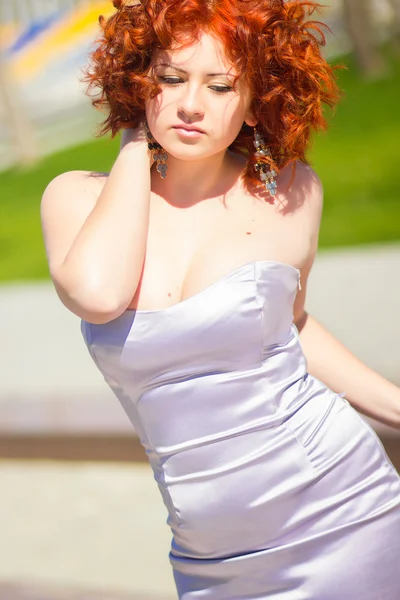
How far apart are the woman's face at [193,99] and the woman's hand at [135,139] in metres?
0.03

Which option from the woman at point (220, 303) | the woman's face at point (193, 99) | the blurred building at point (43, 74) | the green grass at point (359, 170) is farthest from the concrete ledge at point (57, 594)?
the blurred building at point (43, 74)

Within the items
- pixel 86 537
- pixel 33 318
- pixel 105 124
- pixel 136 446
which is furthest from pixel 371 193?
pixel 105 124

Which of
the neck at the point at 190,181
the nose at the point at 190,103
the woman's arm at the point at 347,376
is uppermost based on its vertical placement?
the nose at the point at 190,103

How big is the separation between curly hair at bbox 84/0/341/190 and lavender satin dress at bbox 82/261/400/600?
230mm

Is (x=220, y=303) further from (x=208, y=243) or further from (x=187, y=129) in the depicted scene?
(x=187, y=129)

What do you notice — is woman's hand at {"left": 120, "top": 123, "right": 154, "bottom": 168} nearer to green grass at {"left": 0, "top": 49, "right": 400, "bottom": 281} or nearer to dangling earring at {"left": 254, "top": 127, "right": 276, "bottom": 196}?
dangling earring at {"left": 254, "top": 127, "right": 276, "bottom": 196}

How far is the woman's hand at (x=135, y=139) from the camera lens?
4.46 ft

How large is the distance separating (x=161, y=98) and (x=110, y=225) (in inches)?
8.0

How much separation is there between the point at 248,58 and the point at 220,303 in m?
0.36

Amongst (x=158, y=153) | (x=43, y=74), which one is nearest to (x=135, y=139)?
(x=158, y=153)

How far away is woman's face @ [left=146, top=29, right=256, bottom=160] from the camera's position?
1295 mm

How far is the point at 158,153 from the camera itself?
137 centimetres

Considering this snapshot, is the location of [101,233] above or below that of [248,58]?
below

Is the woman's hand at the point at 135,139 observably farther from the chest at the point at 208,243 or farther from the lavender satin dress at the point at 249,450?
the lavender satin dress at the point at 249,450
